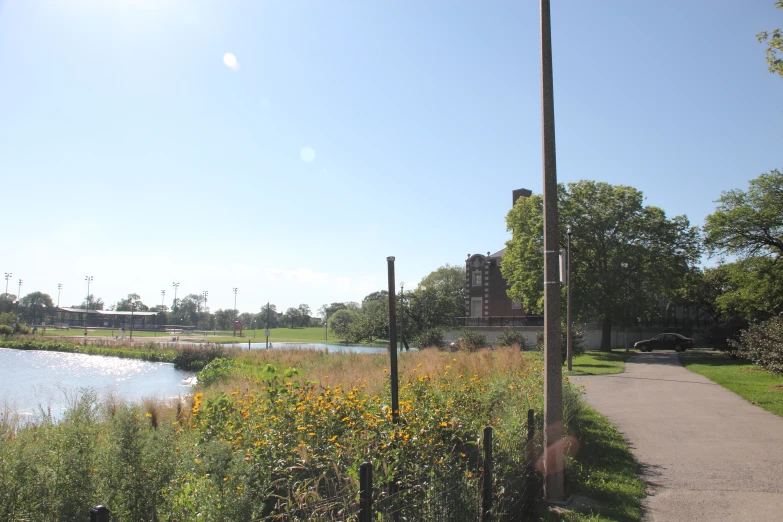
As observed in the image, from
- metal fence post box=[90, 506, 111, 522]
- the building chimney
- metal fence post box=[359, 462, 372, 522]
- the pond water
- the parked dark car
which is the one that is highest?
the building chimney

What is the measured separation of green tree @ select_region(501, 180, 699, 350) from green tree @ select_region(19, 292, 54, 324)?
141329mm

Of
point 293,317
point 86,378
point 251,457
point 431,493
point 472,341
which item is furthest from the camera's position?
point 293,317

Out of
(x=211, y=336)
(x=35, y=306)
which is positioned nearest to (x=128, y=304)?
(x=35, y=306)

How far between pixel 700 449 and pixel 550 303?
543 centimetres

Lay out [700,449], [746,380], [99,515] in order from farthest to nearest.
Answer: [746,380] → [700,449] → [99,515]

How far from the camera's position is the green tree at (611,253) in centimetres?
3762

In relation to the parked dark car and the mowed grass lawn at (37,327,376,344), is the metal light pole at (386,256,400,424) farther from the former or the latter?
the mowed grass lawn at (37,327,376,344)

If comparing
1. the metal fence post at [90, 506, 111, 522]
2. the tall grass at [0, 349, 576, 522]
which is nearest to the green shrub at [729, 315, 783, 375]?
the tall grass at [0, 349, 576, 522]

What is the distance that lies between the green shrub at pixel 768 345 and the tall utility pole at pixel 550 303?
16.5 m

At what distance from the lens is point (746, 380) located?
21734 millimetres

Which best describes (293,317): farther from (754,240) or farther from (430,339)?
(754,240)

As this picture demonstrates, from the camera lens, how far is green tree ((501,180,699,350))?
37625 mm

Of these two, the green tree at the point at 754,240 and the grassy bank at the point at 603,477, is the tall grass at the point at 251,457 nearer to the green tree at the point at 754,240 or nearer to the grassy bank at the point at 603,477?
the grassy bank at the point at 603,477

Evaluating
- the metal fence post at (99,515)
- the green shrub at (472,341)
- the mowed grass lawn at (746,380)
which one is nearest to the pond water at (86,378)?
the green shrub at (472,341)
